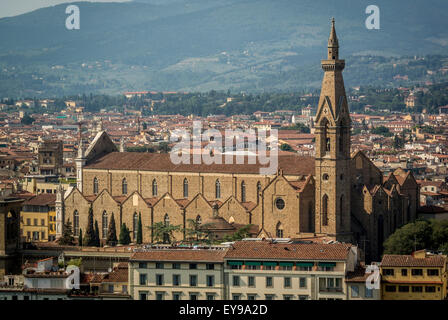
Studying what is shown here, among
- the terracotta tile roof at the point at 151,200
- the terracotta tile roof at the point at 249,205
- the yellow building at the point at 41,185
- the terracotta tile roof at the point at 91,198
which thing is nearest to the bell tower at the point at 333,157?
the terracotta tile roof at the point at 249,205

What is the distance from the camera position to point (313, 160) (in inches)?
2753

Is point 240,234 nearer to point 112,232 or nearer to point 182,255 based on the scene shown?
point 112,232

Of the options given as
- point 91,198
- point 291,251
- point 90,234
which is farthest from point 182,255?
point 91,198

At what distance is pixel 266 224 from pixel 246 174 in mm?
4204

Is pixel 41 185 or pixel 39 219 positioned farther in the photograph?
pixel 41 185

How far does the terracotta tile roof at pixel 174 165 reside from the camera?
230ft

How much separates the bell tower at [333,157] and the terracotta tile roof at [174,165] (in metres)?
2.24

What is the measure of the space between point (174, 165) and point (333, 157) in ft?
39.0

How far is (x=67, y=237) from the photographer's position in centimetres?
7269

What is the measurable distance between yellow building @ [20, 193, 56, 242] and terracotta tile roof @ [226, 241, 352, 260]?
103 feet

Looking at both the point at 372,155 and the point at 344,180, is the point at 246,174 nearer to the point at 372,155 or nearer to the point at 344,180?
the point at 344,180

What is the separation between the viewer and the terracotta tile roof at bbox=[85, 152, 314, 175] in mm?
70062

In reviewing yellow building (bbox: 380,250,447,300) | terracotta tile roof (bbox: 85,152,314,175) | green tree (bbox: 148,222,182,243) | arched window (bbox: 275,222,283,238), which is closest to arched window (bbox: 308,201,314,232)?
arched window (bbox: 275,222,283,238)
